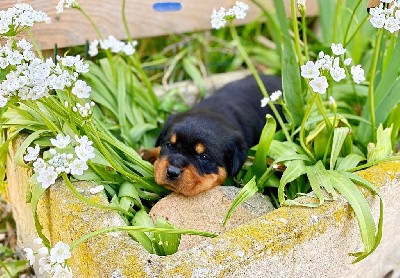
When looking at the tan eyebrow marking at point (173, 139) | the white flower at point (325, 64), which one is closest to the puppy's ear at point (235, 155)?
the tan eyebrow marking at point (173, 139)

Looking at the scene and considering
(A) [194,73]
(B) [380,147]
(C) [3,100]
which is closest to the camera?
(C) [3,100]

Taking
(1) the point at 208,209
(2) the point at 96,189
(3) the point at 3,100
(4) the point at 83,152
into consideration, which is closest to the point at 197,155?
(1) the point at 208,209

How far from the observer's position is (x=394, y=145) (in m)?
3.22

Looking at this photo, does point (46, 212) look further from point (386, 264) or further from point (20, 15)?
point (386, 264)

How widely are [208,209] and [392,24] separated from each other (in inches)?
42.6

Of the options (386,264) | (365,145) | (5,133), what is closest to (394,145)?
(365,145)

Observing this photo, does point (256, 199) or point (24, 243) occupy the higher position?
point (256, 199)

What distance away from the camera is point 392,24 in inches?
95.1

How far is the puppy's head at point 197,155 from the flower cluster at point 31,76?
636 mm

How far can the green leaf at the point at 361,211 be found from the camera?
2.47 metres

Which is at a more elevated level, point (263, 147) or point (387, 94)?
point (387, 94)

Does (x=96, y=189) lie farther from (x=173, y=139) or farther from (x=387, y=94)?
(x=387, y=94)

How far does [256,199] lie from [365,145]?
71cm

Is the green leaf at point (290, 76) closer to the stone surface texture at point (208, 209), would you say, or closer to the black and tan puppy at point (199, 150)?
the black and tan puppy at point (199, 150)
